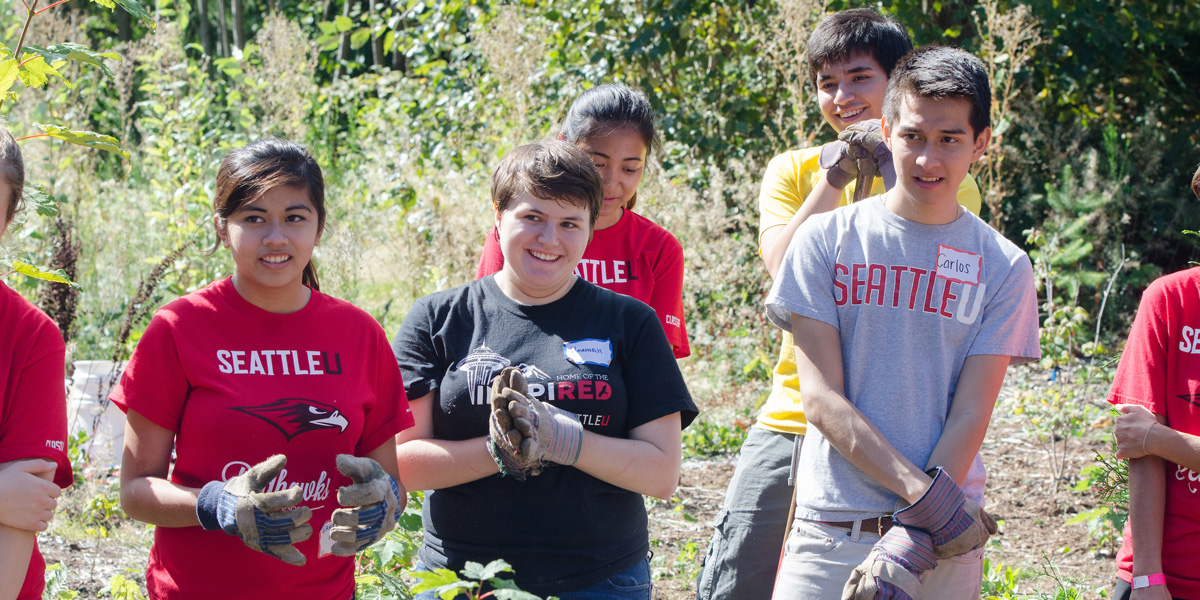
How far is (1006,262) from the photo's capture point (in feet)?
7.38

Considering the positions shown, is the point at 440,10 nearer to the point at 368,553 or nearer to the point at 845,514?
the point at 368,553

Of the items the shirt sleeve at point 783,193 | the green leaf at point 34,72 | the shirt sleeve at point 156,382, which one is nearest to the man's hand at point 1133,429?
the shirt sleeve at point 783,193

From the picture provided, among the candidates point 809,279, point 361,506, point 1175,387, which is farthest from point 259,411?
point 1175,387

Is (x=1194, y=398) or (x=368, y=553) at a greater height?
(x=1194, y=398)

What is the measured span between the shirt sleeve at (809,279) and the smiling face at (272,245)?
1091mm

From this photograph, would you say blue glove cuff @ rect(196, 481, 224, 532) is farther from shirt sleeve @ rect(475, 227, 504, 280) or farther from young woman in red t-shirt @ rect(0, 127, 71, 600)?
shirt sleeve @ rect(475, 227, 504, 280)

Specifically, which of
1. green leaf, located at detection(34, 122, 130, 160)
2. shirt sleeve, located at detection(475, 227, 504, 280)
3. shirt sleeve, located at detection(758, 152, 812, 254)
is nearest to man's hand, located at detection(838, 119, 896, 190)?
shirt sleeve, located at detection(758, 152, 812, 254)

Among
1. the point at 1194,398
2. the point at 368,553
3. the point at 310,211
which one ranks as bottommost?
the point at 368,553

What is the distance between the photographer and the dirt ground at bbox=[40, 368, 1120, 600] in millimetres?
3766

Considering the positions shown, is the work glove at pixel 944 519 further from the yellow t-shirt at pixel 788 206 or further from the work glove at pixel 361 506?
the work glove at pixel 361 506

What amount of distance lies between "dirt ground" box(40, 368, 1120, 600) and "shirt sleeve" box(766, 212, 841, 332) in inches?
73.9

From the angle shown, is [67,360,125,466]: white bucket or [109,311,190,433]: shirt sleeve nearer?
[109,311,190,433]: shirt sleeve

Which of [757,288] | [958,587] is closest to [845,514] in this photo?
[958,587]

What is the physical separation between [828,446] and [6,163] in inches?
73.1
